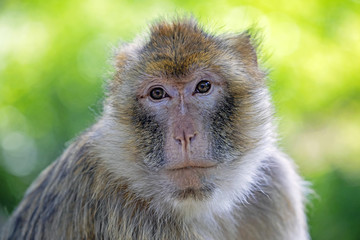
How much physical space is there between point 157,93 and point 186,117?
1.15 ft

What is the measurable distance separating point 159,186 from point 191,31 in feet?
3.64

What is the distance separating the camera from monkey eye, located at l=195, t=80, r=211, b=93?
3857mm

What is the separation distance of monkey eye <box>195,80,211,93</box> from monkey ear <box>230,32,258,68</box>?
0.46m

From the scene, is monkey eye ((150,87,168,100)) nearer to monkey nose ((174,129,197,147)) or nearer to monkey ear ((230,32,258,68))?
monkey nose ((174,129,197,147))

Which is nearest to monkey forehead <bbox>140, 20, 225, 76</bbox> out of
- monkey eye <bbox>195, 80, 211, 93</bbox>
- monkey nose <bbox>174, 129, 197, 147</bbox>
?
monkey eye <bbox>195, 80, 211, 93</bbox>

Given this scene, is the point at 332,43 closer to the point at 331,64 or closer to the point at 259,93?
the point at 331,64

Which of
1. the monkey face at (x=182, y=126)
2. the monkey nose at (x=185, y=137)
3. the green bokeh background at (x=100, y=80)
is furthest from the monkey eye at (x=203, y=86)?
the green bokeh background at (x=100, y=80)

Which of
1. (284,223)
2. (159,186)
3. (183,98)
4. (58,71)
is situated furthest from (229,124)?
(58,71)

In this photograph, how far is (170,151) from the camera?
11.7 ft

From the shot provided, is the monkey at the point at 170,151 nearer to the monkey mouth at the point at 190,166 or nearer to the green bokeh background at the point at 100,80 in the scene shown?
the monkey mouth at the point at 190,166

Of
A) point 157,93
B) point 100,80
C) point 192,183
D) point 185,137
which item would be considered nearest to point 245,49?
point 157,93

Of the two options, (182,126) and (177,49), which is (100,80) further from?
(182,126)

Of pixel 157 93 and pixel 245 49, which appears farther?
pixel 245 49

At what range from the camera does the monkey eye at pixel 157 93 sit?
3859 millimetres
